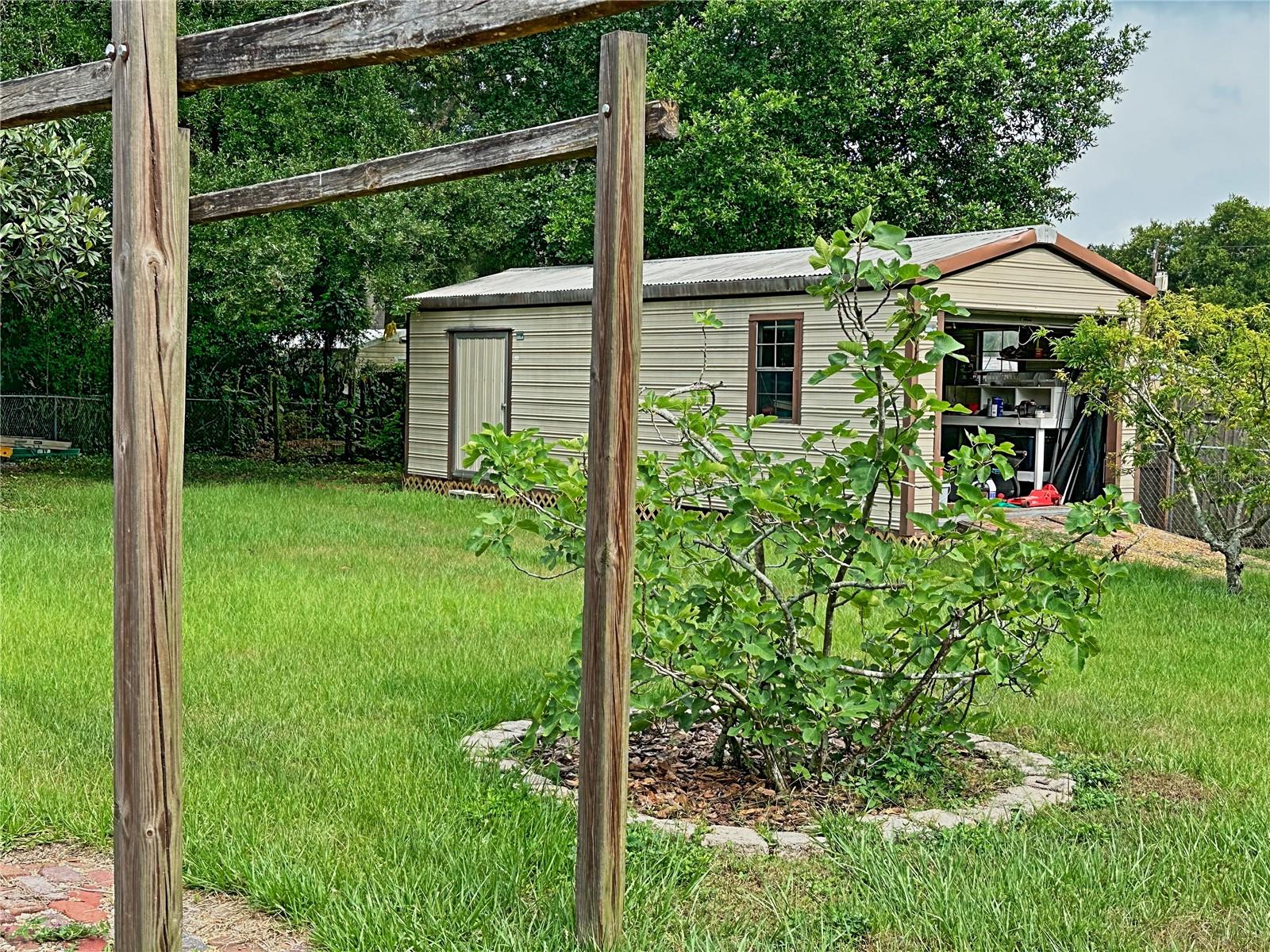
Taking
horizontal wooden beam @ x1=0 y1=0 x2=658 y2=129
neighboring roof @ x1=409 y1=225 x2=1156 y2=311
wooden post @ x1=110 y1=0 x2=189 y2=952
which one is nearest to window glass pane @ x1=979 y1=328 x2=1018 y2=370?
neighboring roof @ x1=409 y1=225 x2=1156 y2=311

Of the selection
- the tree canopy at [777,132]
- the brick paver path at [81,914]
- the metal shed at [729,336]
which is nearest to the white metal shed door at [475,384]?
the metal shed at [729,336]

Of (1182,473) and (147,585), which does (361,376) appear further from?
(147,585)

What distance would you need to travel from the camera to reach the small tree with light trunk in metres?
10.6

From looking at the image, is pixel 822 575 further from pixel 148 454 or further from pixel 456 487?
pixel 456 487

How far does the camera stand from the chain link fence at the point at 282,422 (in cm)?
2311

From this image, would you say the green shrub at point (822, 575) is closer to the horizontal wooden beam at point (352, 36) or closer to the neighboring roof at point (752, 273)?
the horizontal wooden beam at point (352, 36)

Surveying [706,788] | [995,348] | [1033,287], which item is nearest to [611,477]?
[706,788]

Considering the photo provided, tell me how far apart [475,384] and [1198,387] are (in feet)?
31.2

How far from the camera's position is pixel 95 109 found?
9.89ft

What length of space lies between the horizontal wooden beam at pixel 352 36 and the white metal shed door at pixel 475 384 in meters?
14.0

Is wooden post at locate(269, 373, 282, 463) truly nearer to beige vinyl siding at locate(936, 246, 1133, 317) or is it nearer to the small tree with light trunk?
beige vinyl siding at locate(936, 246, 1133, 317)

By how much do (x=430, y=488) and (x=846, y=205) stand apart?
9.90m

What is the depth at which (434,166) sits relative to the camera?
370cm

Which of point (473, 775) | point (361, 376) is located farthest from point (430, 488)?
point (473, 775)
